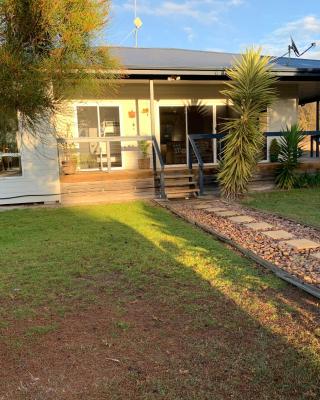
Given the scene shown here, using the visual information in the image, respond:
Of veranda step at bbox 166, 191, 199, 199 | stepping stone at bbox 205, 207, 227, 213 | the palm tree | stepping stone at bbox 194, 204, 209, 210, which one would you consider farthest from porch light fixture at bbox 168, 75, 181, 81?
stepping stone at bbox 205, 207, 227, 213

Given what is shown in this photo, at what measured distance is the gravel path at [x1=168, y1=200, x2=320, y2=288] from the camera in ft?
15.0

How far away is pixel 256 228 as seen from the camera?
659 cm

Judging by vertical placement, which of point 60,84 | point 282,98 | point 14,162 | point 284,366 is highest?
point 282,98

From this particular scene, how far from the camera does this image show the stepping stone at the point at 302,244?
211 inches

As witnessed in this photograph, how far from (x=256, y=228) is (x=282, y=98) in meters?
7.88

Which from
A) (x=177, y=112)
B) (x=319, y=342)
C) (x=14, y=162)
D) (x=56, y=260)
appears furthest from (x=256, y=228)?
(x=177, y=112)

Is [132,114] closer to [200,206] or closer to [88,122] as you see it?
[88,122]

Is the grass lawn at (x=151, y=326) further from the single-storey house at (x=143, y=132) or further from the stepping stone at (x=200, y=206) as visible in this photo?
the single-storey house at (x=143, y=132)

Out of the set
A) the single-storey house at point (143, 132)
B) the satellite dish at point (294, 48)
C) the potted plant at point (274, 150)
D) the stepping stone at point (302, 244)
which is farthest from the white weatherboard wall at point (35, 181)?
the satellite dish at point (294, 48)

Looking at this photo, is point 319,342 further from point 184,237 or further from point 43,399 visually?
point 184,237

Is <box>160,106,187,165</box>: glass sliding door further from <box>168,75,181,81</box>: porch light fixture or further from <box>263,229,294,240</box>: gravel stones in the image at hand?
<box>263,229,294,240</box>: gravel stones

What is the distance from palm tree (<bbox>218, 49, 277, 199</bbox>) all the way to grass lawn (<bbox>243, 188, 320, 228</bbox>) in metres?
0.73

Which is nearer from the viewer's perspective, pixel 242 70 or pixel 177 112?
pixel 242 70

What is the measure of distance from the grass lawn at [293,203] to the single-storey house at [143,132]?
138 centimetres
